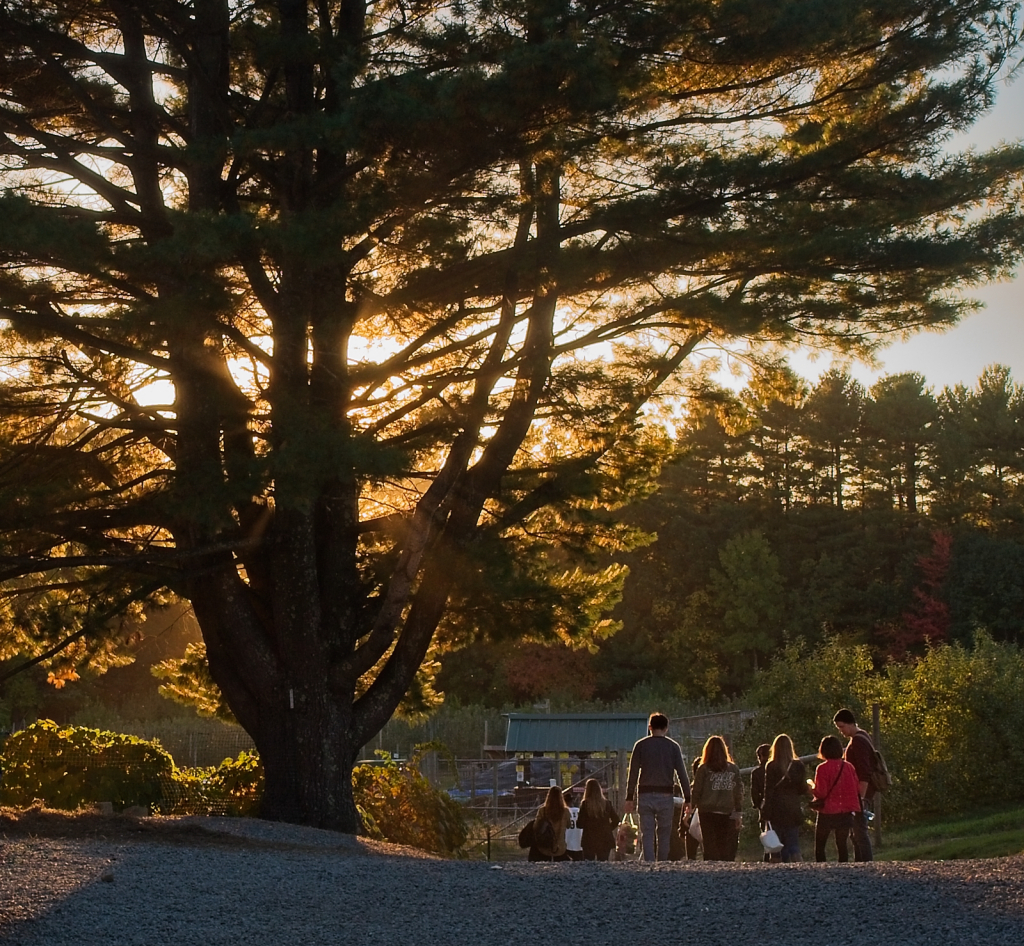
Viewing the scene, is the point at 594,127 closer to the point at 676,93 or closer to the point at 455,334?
the point at 676,93

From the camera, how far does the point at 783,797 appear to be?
10.1 m

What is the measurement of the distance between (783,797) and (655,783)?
1.06 meters

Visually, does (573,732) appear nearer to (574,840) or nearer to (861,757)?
(574,840)

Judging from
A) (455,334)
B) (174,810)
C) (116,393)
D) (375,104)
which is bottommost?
(174,810)

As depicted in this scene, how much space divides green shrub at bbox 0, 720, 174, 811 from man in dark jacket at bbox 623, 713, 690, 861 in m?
5.62

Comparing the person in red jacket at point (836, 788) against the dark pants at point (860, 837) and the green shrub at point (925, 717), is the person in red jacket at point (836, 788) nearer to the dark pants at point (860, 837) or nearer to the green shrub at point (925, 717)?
the dark pants at point (860, 837)

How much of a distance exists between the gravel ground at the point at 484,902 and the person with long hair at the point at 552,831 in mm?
2347

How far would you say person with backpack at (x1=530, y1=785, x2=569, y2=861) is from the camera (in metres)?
10.8

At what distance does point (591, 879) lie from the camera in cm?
742

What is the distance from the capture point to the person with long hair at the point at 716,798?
32.6ft

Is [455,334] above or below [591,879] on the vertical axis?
above

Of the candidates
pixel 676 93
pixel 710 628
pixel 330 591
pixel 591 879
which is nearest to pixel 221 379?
pixel 330 591

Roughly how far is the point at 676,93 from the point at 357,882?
23.9 ft

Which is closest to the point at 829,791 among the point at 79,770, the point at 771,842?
the point at 771,842
